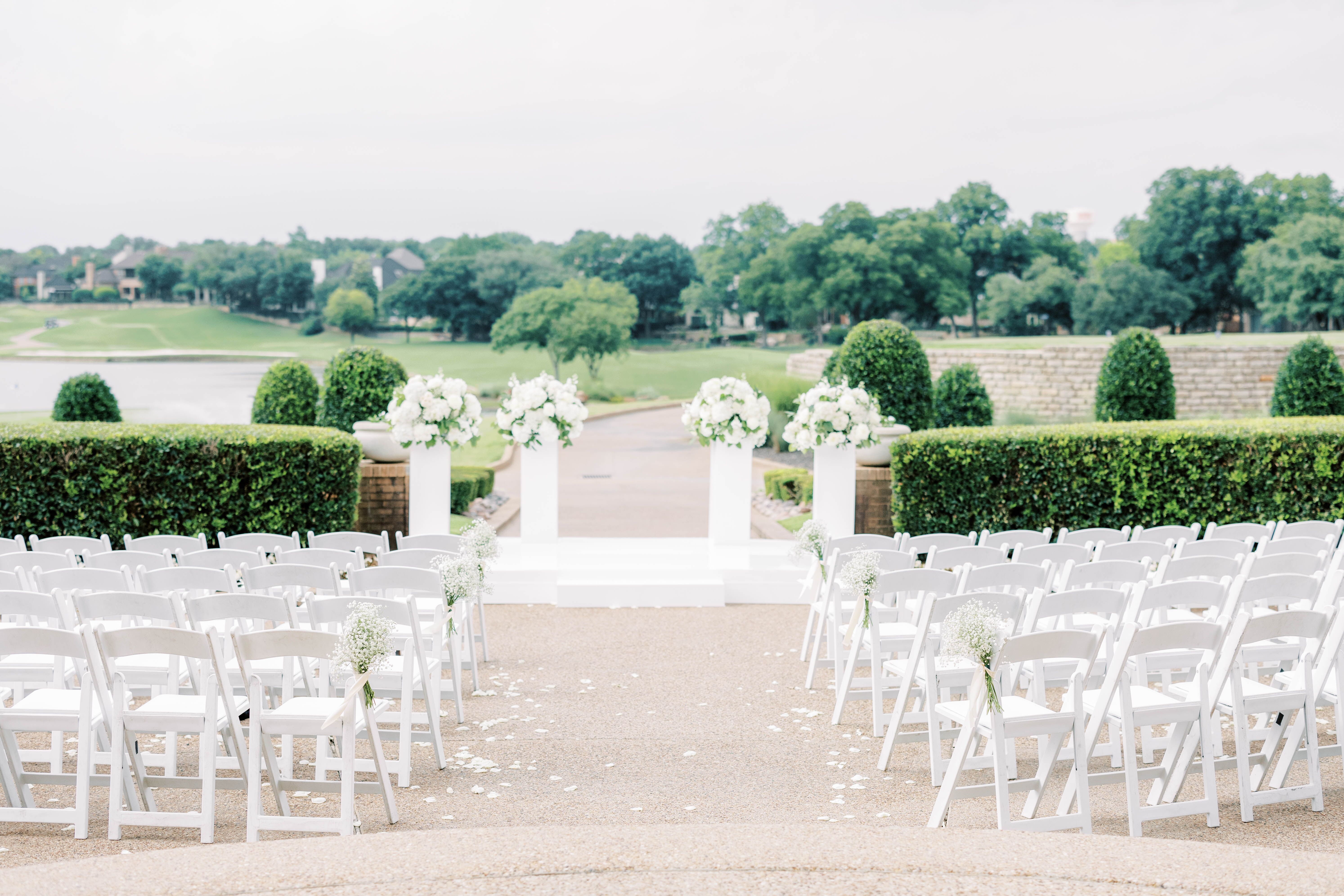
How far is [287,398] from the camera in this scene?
495 inches

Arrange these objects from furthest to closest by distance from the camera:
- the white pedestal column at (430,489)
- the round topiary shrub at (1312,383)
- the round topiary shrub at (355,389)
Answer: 1. the round topiary shrub at (1312,383)
2. the round topiary shrub at (355,389)
3. the white pedestal column at (430,489)

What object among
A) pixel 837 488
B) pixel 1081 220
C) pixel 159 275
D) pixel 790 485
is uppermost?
pixel 1081 220

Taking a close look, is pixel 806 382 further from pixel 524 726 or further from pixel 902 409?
pixel 524 726

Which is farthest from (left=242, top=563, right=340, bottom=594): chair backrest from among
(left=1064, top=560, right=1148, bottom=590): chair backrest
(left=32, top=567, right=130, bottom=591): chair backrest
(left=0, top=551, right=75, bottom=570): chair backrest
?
(left=1064, top=560, right=1148, bottom=590): chair backrest

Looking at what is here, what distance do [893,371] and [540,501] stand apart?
4.73 meters

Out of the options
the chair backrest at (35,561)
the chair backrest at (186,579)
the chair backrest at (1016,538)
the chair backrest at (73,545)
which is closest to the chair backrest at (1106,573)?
the chair backrest at (1016,538)

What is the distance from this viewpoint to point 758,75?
36.0 meters

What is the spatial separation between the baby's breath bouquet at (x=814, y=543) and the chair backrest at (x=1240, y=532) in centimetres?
301

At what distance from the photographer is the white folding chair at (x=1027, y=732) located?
361 centimetres

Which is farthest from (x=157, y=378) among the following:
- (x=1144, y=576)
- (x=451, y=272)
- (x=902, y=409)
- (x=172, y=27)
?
(x=1144, y=576)

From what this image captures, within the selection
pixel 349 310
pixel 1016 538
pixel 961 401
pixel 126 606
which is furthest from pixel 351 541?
pixel 349 310

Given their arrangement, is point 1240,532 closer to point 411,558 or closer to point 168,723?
point 411,558

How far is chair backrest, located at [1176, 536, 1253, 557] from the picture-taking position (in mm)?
6215

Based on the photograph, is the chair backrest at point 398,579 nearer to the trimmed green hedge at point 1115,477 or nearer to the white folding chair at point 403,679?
the white folding chair at point 403,679
